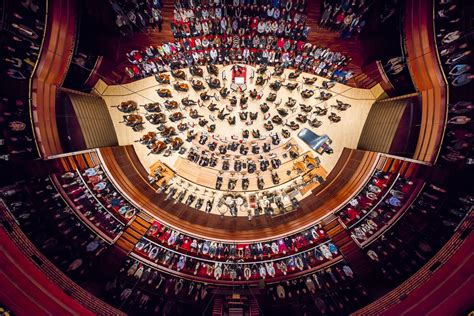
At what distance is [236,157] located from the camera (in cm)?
1527

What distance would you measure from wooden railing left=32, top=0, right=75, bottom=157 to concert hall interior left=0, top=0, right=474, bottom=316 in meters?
0.06

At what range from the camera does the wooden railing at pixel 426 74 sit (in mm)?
10461

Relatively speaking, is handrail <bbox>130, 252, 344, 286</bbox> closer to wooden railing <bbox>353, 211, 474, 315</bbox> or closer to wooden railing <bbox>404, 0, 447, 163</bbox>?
wooden railing <bbox>353, 211, 474, 315</bbox>

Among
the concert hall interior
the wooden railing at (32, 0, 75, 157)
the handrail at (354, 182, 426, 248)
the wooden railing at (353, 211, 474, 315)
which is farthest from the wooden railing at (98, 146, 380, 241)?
the wooden railing at (353, 211, 474, 315)

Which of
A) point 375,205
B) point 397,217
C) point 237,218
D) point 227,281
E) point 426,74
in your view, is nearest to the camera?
point 426,74

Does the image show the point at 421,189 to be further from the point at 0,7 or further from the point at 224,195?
the point at 0,7

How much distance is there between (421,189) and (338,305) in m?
7.34

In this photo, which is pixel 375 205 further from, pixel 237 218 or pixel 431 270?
pixel 237 218

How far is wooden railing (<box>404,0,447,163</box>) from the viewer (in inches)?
412

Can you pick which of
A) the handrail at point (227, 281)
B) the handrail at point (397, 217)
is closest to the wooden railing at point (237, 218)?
the handrail at point (397, 217)

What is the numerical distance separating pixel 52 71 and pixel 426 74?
1752cm

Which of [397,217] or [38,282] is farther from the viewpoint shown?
[397,217]

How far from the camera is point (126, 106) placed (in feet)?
45.6

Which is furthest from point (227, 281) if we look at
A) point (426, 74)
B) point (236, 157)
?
point (426, 74)
